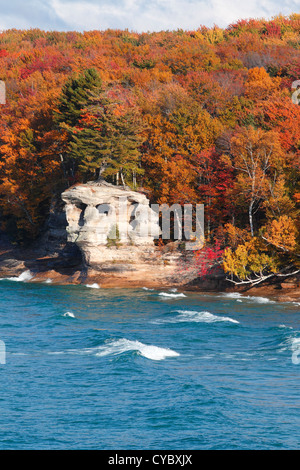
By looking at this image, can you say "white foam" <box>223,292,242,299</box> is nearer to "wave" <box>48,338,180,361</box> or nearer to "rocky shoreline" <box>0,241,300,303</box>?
"rocky shoreline" <box>0,241,300,303</box>

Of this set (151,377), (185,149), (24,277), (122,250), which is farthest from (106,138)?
(151,377)

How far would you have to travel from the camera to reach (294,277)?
47969mm

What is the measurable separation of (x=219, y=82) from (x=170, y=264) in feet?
114

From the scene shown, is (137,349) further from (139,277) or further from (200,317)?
(139,277)

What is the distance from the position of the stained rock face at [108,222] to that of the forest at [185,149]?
2.52 meters

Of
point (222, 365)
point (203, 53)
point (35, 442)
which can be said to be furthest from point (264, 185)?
point (203, 53)

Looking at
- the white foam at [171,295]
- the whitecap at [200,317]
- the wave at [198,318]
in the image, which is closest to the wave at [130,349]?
the wave at [198,318]

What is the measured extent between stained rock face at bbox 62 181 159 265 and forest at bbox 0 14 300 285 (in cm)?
252

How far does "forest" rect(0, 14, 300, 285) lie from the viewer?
4825cm

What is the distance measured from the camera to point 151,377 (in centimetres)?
2536

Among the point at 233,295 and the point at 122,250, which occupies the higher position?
the point at 122,250

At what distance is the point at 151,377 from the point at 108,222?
29.3m

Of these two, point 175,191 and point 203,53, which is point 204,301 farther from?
point 203,53

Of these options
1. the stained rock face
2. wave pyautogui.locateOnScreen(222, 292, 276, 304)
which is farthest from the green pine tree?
wave pyautogui.locateOnScreen(222, 292, 276, 304)
